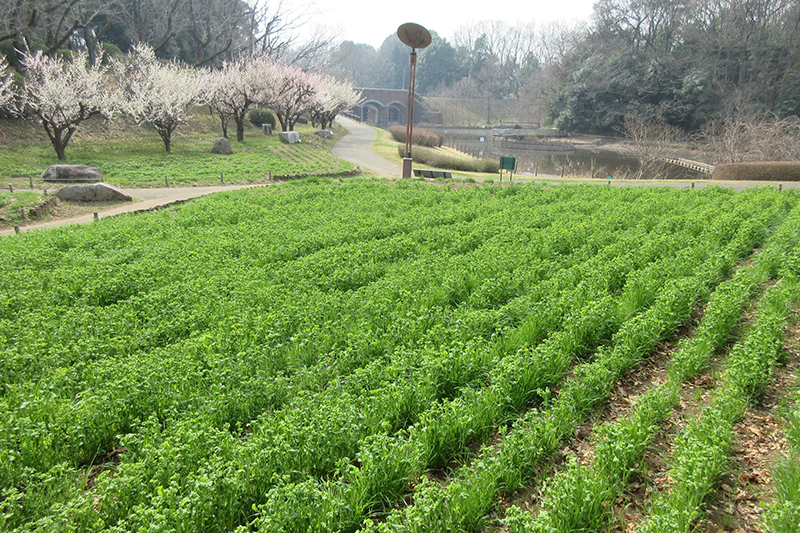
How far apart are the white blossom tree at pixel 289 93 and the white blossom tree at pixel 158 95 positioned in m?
6.30

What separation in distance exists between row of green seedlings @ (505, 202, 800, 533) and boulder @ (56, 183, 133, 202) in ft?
56.4

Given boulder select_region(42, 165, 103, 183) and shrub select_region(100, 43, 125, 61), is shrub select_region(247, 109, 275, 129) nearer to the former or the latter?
shrub select_region(100, 43, 125, 61)

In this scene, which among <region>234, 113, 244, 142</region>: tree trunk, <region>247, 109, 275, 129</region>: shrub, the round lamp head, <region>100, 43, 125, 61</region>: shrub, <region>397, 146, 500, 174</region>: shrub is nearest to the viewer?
the round lamp head

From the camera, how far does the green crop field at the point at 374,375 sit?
3.25 m

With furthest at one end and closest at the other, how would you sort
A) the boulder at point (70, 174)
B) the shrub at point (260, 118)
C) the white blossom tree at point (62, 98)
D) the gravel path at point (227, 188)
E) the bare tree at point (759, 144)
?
the shrub at point (260, 118) → the bare tree at point (759, 144) → the white blossom tree at point (62, 98) → the boulder at point (70, 174) → the gravel path at point (227, 188)

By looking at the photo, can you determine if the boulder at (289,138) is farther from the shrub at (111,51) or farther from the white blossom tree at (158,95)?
the shrub at (111,51)

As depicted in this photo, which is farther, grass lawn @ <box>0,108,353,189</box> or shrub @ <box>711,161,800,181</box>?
shrub @ <box>711,161,800,181</box>

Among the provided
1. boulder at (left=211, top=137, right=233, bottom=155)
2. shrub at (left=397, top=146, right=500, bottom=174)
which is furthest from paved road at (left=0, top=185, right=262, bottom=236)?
shrub at (left=397, top=146, right=500, bottom=174)

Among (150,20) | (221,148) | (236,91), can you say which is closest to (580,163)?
(236,91)

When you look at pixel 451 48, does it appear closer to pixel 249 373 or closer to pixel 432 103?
pixel 432 103

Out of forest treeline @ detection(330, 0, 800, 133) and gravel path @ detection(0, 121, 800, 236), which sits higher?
forest treeline @ detection(330, 0, 800, 133)

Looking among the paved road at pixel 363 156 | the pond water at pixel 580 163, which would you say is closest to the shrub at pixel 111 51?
the paved road at pixel 363 156

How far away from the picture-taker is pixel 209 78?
119ft

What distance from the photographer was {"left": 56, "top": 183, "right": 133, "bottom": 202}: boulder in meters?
15.7
